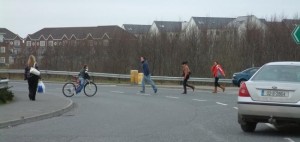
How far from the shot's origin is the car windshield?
38.2 ft

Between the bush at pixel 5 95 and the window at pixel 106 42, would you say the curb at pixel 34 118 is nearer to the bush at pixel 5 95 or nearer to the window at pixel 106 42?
the bush at pixel 5 95

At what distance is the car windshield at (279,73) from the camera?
38.2 ft

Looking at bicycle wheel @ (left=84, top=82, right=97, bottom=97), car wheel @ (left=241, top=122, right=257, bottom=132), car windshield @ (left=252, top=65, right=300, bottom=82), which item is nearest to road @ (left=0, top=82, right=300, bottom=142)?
car wheel @ (left=241, top=122, right=257, bottom=132)

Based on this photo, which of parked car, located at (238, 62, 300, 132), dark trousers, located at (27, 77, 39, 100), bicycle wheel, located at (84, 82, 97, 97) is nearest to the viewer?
parked car, located at (238, 62, 300, 132)

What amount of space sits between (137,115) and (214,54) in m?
31.7

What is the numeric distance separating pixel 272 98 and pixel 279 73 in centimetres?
85

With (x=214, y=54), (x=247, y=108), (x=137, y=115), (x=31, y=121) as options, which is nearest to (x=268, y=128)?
(x=247, y=108)

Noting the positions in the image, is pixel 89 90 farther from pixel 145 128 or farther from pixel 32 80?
pixel 145 128

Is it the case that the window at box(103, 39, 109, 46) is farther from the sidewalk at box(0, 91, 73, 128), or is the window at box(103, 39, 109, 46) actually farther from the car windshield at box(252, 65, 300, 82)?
the car windshield at box(252, 65, 300, 82)

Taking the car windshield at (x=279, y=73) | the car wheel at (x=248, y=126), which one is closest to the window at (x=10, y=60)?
the car wheel at (x=248, y=126)

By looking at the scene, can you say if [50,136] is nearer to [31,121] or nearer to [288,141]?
[31,121]

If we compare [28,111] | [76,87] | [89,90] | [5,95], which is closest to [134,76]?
[89,90]

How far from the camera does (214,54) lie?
1866 inches

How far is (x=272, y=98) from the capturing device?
11.2 m
